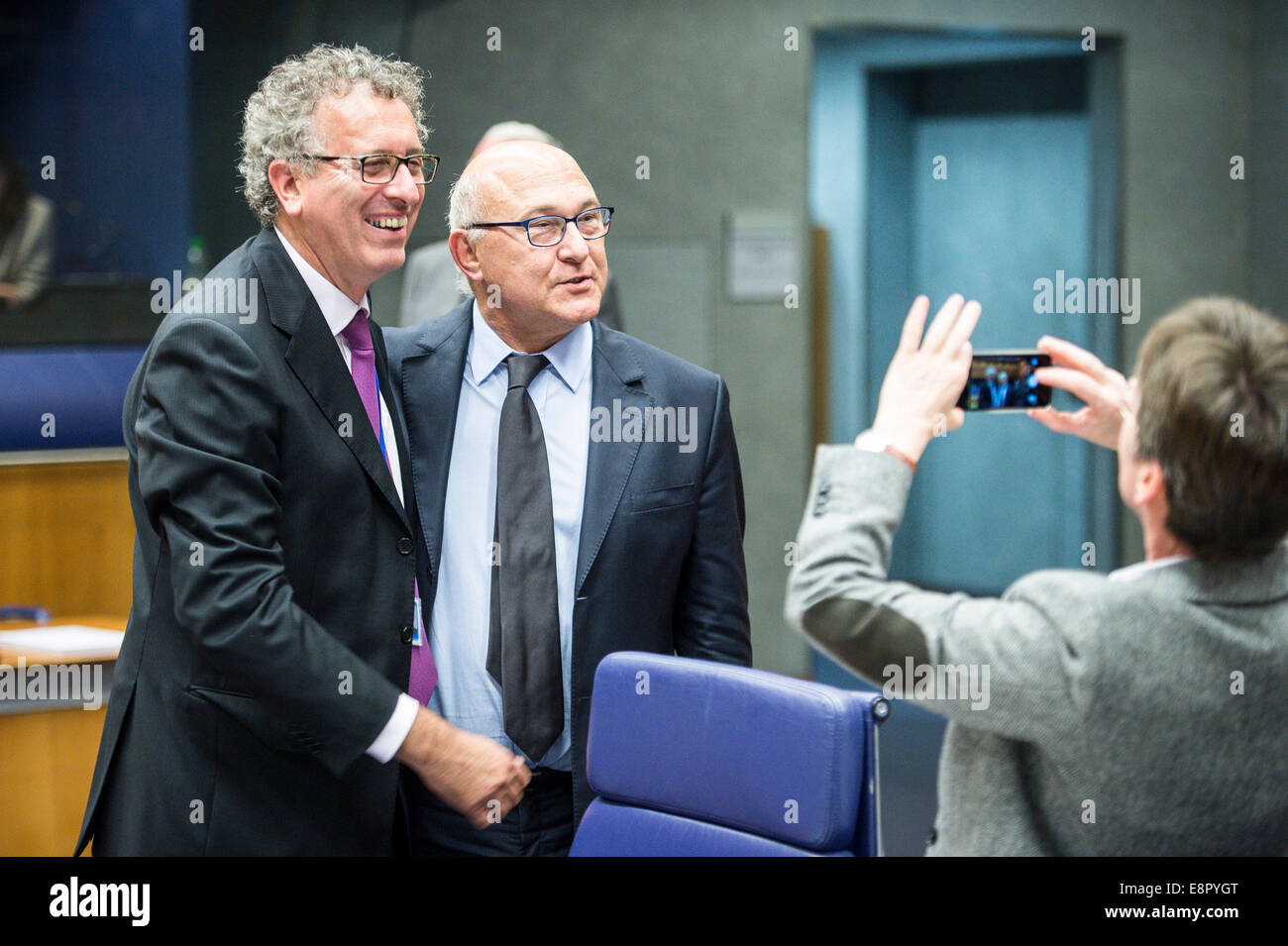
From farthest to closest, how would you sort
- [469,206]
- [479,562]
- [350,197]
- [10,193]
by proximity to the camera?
1. [10,193]
2. [469,206]
3. [479,562]
4. [350,197]

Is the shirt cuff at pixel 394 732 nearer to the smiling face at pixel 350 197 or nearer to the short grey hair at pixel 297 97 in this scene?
the smiling face at pixel 350 197

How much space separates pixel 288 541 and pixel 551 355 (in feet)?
1.68

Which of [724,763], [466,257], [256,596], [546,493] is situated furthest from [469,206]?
[724,763]

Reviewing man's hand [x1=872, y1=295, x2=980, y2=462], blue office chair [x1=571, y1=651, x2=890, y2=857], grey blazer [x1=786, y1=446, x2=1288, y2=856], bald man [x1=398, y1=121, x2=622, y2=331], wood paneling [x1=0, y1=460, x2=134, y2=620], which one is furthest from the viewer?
bald man [x1=398, y1=121, x2=622, y2=331]

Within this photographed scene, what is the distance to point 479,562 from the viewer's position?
1.96 meters

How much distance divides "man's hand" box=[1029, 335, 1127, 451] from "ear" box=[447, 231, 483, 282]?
87cm

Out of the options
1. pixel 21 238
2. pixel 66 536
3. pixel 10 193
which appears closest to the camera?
pixel 66 536

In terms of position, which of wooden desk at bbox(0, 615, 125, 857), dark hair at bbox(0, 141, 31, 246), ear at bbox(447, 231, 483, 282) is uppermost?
dark hair at bbox(0, 141, 31, 246)

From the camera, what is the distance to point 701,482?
2.03 metres

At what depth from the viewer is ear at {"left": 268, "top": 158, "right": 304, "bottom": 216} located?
6.09 feet

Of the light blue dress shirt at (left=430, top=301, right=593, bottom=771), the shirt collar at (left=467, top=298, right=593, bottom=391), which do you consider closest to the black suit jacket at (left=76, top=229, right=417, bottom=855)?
the light blue dress shirt at (left=430, top=301, right=593, bottom=771)

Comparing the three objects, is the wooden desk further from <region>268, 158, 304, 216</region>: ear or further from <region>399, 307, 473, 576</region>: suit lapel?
<region>268, 158, 304, 216</region>: ear

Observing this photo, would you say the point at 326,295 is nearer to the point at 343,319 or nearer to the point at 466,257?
the point at 343,319
